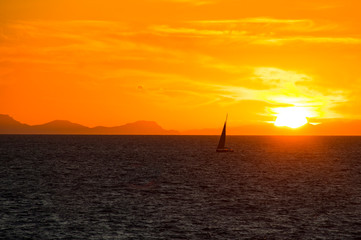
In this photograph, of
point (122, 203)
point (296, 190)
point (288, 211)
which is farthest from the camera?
point (296, 190)

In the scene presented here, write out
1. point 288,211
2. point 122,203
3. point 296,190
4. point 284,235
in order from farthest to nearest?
1. point 296,190
2. point 122,203
3. point 288,211
4. point 284,235

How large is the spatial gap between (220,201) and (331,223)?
1671 cm

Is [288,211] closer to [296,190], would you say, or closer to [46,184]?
[296,190]

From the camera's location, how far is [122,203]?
193 ft

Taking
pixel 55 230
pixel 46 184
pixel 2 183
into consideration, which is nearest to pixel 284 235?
pixel 55 230

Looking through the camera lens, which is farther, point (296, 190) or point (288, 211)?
point (296, 190)

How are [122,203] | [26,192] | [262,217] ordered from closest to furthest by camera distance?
[262,217] < [122,203] < [26,192]

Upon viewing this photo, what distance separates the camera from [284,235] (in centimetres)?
4262

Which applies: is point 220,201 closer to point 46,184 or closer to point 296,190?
point 296,190

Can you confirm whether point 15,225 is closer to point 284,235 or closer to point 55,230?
point 55,230

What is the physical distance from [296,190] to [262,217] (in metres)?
24.2

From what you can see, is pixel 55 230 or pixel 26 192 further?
pixel 26 192

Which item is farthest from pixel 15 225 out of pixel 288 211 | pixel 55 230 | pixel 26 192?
pixel 288 211

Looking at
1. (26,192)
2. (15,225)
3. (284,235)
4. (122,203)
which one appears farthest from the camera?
(26,192)
